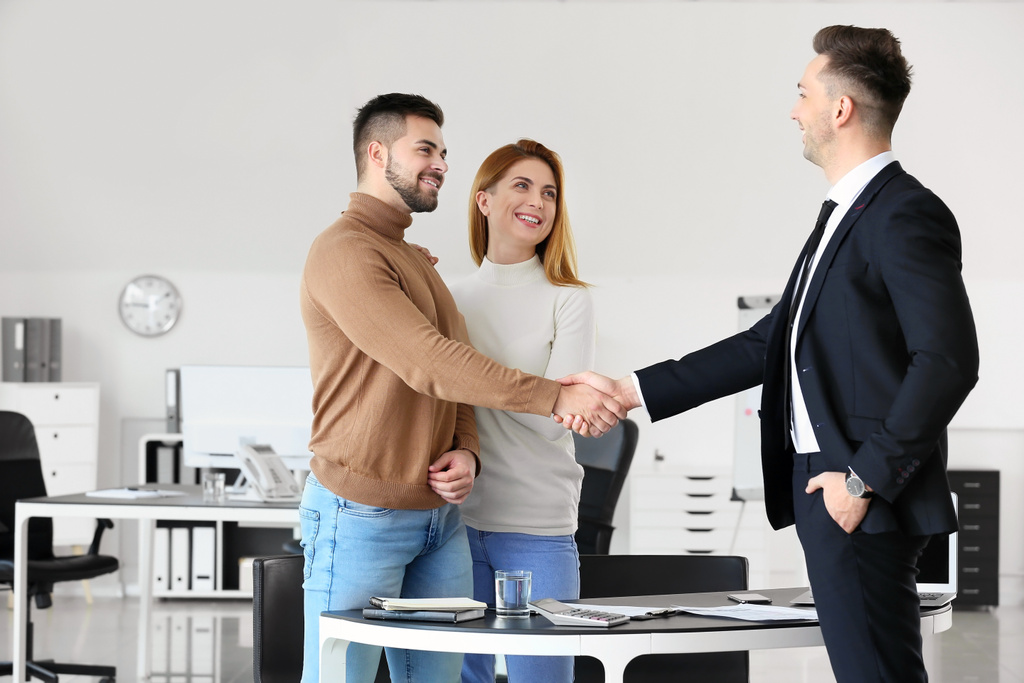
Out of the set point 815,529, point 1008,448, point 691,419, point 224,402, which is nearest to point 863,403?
point 815,529

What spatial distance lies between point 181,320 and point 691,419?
3.43m

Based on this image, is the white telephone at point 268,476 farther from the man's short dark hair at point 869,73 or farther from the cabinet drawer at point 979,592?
the cabinet drawer at point 979,592

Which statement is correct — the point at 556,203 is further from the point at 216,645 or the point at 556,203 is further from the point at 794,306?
the point at 216,645

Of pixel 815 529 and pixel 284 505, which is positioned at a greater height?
pixel 815 529

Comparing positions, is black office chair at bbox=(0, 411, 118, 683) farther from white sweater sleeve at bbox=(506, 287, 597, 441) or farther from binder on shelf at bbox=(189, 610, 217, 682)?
white sweater sleeve at bbox=(506, 287, 597, 441)

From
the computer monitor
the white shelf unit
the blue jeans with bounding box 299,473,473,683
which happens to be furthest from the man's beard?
the white shelf unit

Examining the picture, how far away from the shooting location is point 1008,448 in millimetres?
6574

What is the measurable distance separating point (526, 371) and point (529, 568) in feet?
1.39

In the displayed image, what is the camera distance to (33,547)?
14.4ft

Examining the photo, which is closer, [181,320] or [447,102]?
[447,102]

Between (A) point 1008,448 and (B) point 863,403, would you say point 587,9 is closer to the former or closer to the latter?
(A) point 1008,448

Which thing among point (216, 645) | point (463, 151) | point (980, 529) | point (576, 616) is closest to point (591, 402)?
point (576, 616)

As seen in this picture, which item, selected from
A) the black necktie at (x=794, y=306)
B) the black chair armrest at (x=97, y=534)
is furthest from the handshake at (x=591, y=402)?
the black chair armrest at (x=97, y=534)

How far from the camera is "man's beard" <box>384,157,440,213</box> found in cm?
205
